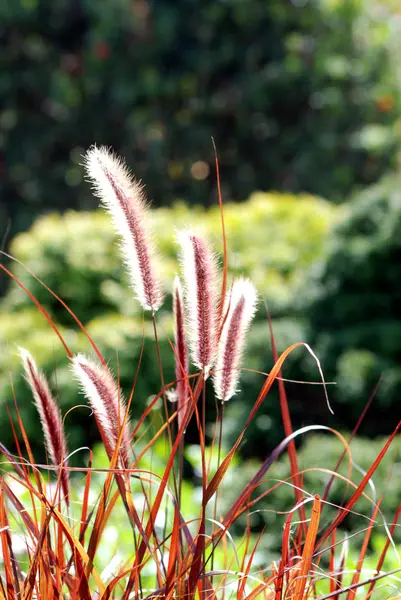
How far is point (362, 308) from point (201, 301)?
109 inches

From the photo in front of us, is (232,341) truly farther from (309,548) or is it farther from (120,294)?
(120,294)

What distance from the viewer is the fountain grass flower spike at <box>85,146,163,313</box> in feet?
4.09

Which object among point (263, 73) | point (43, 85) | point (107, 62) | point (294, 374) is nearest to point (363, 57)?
point (263, 73)

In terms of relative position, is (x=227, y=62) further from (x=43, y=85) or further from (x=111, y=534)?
(x=111, y=534)

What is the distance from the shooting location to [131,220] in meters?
1.24

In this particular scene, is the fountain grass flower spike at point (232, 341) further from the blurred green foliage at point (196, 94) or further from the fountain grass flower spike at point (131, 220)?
the blurred green foliage at point (196, 94)

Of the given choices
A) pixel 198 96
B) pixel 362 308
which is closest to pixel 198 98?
pixel 198 96

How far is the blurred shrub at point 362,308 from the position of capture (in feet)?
11.6

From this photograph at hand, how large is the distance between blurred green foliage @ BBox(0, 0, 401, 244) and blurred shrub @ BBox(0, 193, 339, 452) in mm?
6594

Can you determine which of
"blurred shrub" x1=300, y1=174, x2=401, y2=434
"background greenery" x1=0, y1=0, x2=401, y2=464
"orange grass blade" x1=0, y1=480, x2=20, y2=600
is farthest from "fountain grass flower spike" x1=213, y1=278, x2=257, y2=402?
"background greenery" x1=0, y1=0, x2=401, y2=464

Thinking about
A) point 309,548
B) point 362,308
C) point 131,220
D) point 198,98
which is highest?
point 198,98

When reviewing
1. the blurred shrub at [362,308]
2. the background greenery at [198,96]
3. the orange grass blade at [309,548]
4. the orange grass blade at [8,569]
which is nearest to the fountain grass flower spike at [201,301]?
the orange grass blade at [309,548]

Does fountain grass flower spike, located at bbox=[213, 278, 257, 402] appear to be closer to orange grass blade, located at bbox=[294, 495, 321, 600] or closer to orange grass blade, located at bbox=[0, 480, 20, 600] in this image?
orange grass blade, located at bbox=[294, 495, 321, 600]

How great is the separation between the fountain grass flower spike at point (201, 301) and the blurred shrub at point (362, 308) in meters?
2.38
